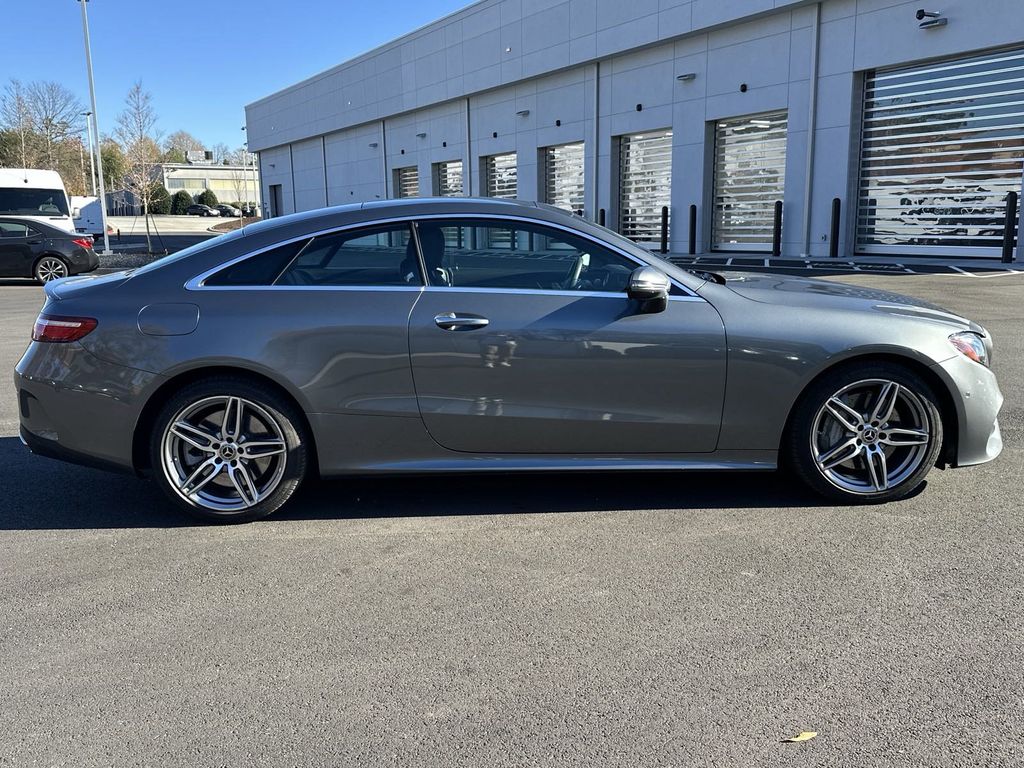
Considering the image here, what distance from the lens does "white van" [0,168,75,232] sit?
21.4 m

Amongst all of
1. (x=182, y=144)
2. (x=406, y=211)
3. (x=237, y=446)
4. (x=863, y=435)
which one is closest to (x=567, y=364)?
(x=406, y=211)

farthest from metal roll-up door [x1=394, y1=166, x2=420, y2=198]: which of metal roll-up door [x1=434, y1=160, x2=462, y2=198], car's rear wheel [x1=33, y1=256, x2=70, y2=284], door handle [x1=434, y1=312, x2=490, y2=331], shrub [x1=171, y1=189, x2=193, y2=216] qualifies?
shrub [x1=171, y1=189, x2=193, y2=216]

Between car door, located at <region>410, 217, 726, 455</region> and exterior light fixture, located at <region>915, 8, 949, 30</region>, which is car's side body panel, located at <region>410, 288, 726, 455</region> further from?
exterior light fixture, located at <region>915, 8, 949, 30</region>

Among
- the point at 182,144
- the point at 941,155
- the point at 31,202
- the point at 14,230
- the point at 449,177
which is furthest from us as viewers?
the point at 182,144

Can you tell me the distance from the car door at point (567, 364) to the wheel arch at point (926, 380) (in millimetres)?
408

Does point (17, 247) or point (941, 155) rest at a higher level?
point (941, 155)

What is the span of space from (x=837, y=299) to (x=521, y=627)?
239 centimetres

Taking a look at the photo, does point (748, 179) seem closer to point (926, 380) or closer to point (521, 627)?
point (926, 380)

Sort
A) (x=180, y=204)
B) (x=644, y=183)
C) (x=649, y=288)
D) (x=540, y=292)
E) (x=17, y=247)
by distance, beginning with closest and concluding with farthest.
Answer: (x=649, y=288) → (x=540, y=292) → (x=17, y=247) → (x=644, y=183) → (x=180, y=204)

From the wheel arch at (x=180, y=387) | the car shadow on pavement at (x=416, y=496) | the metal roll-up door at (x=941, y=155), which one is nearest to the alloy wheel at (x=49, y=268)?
the car shadow on pavement at (x=416, y=496)

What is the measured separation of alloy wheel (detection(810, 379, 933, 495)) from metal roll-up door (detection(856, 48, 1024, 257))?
16.0 metres

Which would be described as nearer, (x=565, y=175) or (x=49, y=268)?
(x=49, y=268)

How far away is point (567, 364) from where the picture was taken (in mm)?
4145

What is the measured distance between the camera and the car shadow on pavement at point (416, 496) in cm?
445
